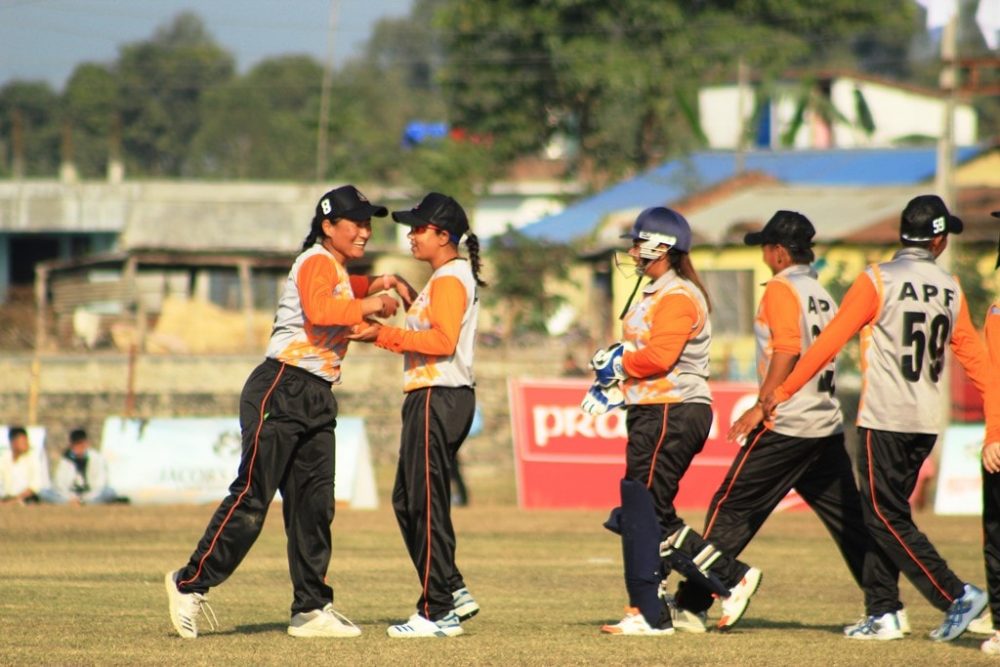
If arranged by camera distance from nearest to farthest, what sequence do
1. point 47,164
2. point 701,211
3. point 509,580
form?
point 509,580 < point 701,211 < point 47,164

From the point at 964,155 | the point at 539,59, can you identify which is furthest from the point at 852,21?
the point at 964,155

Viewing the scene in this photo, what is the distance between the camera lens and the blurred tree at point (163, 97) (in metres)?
86.7

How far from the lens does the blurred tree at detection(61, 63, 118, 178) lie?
81.6 meters

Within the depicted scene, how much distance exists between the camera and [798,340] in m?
8.35

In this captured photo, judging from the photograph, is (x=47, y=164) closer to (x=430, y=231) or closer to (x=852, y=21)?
(x=852, y=21)

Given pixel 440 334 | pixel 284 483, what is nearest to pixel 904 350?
pixel 440 334

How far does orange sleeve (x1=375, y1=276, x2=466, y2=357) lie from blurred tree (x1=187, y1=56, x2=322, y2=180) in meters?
54.6

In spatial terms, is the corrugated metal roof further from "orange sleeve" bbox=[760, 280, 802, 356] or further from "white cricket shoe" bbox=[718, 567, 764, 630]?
"white cricket shoe" bbox=[718, 567, 764, 630]

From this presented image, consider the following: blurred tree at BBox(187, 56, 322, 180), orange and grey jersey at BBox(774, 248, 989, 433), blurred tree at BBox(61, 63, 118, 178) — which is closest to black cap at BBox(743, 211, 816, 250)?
orange and grey jersey at BBox(774, 248, 989, 433)

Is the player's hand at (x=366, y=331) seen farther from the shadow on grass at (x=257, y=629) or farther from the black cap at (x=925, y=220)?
the black cap at (x=925, y=220)

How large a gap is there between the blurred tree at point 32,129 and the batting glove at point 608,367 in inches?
2772

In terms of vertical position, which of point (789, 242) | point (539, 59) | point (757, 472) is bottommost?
point (757, 472)

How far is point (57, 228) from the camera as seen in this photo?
44812 mm

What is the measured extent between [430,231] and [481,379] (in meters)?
19.3
